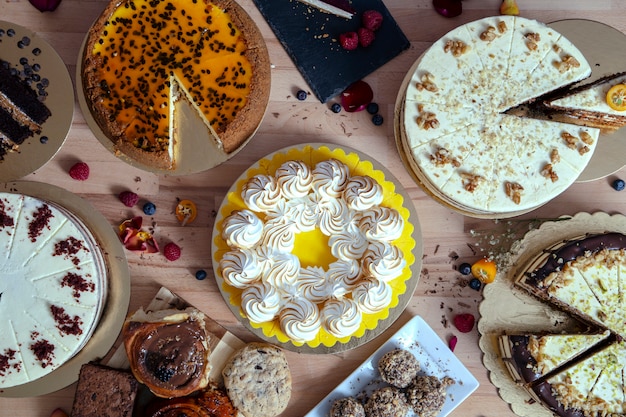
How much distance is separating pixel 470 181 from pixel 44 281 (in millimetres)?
3154

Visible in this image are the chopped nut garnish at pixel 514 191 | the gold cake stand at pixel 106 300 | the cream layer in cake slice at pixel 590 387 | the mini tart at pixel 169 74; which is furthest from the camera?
the gold cake stand at pixel 106 300

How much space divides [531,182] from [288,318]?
6.39 ft

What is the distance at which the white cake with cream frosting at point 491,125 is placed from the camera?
159 inches

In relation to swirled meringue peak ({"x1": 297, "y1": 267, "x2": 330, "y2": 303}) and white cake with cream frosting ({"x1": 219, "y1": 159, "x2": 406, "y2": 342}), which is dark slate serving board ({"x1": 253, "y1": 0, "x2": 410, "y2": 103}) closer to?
white cake with cream frosting ({"x1": 219, "y1": 159, "x2": 406, "y2": 342})

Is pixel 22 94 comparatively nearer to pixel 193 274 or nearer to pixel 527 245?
pixel 193 274

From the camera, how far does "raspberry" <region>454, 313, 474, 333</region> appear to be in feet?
14.9

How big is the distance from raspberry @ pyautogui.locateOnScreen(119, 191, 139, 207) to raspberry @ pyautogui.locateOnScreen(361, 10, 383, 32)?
225 cm

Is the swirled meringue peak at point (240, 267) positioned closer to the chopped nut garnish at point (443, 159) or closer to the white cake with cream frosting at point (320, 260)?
the white cake with cream frosting at point (320, 260)

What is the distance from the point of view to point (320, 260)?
174 inches

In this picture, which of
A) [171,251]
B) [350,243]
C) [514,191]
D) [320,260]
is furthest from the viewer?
[171,251]

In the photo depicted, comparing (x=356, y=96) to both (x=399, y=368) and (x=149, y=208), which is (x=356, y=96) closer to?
(x=149, y=208)

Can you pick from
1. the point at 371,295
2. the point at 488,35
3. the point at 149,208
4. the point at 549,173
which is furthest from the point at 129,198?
the point at 549,173

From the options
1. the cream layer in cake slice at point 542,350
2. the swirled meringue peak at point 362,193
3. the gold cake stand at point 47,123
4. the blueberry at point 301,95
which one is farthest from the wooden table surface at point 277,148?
the swirled meringue peak at point 362,193

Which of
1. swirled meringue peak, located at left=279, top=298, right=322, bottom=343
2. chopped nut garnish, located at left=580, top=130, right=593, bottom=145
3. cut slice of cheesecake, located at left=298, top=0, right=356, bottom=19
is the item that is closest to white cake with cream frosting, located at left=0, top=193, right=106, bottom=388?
swirled meringue peak, located at left=279, top=298, right=322, bottom=343
